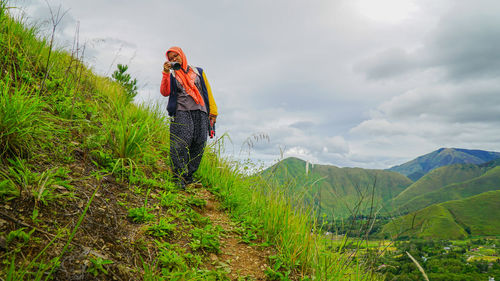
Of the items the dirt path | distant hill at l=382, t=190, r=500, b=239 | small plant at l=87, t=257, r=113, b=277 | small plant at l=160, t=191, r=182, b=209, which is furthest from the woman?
distant hill at l=382, t=190, r=500, b=239

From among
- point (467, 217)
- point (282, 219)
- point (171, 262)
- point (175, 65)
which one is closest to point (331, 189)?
point (282, 219)

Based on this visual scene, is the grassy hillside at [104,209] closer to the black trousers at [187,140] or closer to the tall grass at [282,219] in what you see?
the tall grass at [282,219]

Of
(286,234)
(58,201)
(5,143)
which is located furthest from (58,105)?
(286,234)

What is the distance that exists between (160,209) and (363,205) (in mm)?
2879

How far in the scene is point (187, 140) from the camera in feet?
16.3

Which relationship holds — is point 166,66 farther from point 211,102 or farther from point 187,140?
point 187,140

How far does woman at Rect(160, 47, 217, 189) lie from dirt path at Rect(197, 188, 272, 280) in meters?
1.14

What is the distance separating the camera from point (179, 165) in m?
4.84

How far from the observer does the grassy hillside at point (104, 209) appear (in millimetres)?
1973

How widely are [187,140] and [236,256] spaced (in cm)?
252

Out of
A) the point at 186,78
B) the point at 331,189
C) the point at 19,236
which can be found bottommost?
the point at 19,236

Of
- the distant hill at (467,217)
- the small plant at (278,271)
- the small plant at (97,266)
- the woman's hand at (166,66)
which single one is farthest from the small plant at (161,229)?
the distant hill at (467,217)

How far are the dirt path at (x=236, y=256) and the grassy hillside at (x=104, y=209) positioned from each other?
1.2 inches

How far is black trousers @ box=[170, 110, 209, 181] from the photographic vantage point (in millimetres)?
4867
